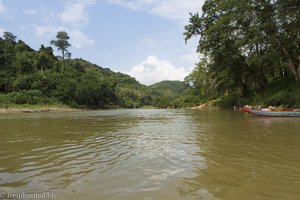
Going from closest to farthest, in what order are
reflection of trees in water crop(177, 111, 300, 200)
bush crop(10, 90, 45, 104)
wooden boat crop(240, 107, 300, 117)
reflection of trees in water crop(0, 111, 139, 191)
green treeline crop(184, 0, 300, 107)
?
reflection of trees in water crop(177, 111, 300, 200) < reflection of trees in water crop(0, 111, 139, 191) < wooden boat crop(240, 107, 300, 117) < green treeline crop(184, 0, 300, 107) < bush crop(10, 90, 45, 104)

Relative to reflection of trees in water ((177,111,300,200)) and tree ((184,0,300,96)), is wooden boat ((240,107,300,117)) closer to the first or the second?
tree ((184,0,300,96))

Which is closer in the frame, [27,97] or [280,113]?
[280,113]

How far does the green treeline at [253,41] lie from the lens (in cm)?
2802

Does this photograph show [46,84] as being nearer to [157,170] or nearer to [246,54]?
[246,54]

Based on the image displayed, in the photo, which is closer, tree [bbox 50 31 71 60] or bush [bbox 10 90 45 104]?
bush [bbox 10 90 45 104]

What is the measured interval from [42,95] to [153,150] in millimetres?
69310

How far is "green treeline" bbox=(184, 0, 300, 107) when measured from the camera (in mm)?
28016

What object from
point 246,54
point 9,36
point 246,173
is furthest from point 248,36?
point 9,36

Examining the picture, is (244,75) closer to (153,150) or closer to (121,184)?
(153,150)

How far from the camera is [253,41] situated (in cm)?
2805

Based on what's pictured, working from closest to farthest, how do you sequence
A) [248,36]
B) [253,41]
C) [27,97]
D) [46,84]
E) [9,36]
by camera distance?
[253,41] → [248,36] → [27,97] → [46,84] → [9,36]

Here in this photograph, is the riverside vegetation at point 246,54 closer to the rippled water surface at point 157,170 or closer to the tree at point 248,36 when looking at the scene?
the tree at point 248,36

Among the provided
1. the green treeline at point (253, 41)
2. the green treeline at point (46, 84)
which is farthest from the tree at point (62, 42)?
the green treeline at point (253, 41)

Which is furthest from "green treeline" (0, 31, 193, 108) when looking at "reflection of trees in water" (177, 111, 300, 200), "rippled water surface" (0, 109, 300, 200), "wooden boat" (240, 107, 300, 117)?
"reflection of trees in water" (177, 111, 300, 200)
